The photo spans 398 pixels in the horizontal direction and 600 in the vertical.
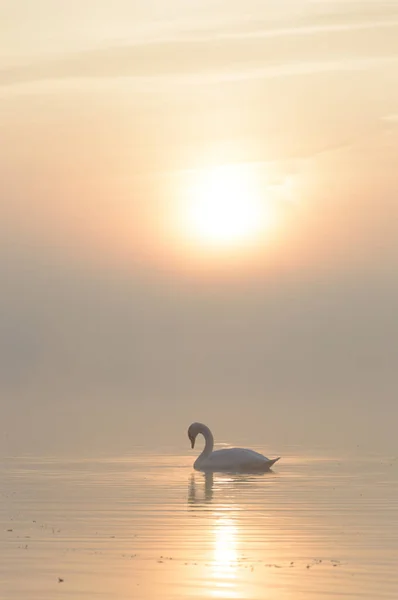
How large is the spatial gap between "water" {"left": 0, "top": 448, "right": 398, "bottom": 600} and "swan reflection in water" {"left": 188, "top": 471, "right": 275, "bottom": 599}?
24mm

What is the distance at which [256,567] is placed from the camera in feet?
64.4

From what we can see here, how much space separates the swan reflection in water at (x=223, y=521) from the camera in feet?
60.5

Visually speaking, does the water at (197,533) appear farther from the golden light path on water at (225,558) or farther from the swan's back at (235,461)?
the swan's back at (235,461)

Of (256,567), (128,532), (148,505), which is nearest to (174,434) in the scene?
(148,505)

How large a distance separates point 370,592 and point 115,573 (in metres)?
3.60

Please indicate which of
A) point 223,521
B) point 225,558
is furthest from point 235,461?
point 225,558

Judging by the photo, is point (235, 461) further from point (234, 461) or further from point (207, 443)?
point (207, 443)

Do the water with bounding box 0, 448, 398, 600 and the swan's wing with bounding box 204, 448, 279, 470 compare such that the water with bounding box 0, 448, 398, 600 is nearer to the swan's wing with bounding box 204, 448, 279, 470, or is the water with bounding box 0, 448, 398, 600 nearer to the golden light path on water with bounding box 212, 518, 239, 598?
the golden light path on water with bounding box 212, 518, 239, 598

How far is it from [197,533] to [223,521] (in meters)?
1.72

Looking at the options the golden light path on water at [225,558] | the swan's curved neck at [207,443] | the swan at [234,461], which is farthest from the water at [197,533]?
the swan's curved neck at [207,443]

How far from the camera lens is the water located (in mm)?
18453

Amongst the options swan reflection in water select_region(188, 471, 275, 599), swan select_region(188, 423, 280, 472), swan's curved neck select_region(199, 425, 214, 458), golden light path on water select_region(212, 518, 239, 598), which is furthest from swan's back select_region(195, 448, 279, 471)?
golden light path on water select_region(212, 518, 239, 598)

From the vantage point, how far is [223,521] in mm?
24969

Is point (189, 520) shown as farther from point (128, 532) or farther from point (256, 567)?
point (256, 567)
